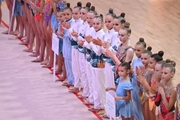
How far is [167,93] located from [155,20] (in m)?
7.57

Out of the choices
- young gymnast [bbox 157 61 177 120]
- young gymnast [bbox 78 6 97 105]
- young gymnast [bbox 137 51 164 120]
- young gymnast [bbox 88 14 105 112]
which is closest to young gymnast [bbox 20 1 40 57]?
young gymnast [bbox 78 6 97 105]

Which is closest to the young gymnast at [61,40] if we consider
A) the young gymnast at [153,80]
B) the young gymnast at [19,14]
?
the young gymnast at [19,14]

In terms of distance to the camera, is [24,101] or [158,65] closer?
[158,65]

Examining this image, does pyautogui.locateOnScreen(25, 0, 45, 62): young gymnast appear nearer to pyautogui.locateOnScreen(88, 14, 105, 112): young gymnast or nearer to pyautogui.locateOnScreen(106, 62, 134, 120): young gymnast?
pyautogui.locateOnScreen(88, 14, 105, 112): young gymnast

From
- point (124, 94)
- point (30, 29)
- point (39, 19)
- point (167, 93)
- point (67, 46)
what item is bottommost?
point (124, 94)

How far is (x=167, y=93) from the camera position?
6.97m

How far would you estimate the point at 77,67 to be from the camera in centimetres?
946

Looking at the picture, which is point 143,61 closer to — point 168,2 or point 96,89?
point 96,89

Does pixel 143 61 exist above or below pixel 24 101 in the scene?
above

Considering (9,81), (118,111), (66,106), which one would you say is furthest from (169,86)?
(9,81)

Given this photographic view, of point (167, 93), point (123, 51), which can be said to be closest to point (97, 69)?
point (123, 51)

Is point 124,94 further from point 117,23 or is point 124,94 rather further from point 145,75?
point 117,23

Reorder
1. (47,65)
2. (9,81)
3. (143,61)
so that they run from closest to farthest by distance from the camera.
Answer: (143,61), (9,81), (47,65)

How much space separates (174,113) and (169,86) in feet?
1.25
